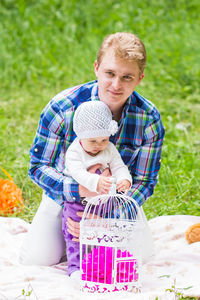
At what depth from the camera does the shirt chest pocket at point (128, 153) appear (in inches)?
112

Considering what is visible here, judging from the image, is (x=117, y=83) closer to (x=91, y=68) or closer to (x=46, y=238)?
(x=46, y=238)

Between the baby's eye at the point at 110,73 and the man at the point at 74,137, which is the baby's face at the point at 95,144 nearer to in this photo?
the man at the point at 74,137

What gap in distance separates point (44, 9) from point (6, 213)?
4.50 meters

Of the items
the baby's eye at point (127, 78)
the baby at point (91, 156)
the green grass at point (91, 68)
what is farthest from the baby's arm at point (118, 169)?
the green grass at point (91, 68)

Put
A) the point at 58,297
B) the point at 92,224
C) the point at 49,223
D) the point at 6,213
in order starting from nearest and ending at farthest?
the point at 58,297
the point at 92,224
the point at 49,223
the point at 6,213

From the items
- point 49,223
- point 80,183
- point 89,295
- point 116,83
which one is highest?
point 116,83

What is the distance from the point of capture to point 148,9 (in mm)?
7402

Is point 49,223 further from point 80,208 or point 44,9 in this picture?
point 44,9

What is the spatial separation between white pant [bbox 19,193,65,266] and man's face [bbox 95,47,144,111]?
0.70 m

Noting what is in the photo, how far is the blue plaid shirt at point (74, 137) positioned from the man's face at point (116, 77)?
0.45 ft

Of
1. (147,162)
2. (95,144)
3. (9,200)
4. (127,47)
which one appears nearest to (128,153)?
(147,162)

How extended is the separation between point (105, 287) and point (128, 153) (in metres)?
0.74

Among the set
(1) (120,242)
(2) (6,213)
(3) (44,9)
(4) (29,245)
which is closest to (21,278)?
(4) (29,245)

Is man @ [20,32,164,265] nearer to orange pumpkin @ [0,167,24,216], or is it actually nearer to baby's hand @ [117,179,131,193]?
baby's hand @ [117,179,131,193]
